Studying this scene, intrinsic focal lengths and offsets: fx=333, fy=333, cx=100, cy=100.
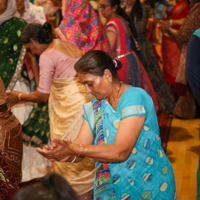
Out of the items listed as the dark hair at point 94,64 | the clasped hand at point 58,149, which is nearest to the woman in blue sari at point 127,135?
the dark hair at point 94,64

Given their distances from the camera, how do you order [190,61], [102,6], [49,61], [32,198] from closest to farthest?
[32,198] → [190,61] → [49,61] → [102,6]

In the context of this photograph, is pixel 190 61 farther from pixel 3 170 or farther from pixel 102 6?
pixel 102 6

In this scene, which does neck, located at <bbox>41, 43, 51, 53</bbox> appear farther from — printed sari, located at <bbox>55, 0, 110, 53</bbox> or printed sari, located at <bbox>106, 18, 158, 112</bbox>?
printed sari, located at <bbox>106, 18, 158, 112</bbox>

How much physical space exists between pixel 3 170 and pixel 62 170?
49.0 inches

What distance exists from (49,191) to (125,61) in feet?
10.2

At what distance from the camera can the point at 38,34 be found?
3.05m

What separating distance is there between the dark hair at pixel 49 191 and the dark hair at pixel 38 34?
7.56 ft

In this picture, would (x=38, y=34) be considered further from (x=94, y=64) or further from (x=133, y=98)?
(x=133, y=98)

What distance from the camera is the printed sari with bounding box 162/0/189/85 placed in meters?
5.61

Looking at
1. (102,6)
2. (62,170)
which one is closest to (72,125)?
(62,170)

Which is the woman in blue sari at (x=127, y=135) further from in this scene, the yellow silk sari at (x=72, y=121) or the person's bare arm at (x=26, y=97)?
the person's bare arm at (x=26, y=97)

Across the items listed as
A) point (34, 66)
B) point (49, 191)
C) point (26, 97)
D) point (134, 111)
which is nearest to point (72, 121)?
point (26, 97)

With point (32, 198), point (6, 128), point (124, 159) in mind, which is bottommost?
point (6, 128)

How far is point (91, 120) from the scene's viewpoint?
1.99 meters
